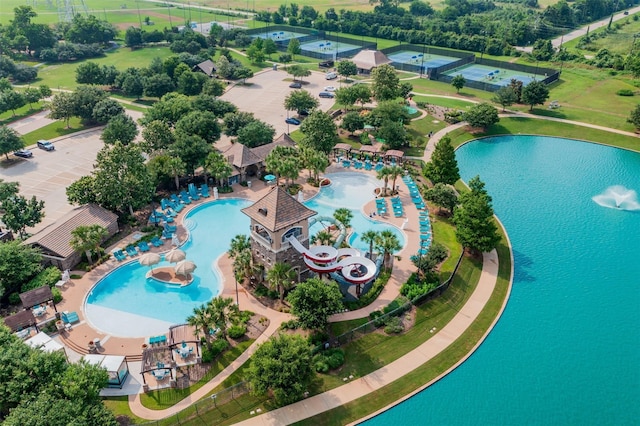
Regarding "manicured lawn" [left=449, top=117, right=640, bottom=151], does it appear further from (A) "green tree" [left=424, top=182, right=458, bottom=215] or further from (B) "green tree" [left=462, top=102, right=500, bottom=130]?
(A) "green tree" [left=424, top=182, right=458, bottom=215]

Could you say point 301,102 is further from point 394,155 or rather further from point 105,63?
point 105,63

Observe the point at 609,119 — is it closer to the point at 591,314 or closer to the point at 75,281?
the point at 591,314

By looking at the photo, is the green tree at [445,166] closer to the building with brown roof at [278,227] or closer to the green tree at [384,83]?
the building with brown roof at [278,227]

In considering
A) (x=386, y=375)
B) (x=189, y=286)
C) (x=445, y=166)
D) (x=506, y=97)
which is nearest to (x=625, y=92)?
(x=506, y=97)

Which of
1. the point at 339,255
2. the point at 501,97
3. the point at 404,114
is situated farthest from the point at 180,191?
the point at 501,97

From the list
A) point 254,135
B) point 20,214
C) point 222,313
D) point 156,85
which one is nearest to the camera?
point 222,313

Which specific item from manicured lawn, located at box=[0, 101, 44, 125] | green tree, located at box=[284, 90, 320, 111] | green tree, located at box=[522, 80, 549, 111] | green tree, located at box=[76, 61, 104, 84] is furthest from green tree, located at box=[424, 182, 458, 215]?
green tree, located at box=[76, 61, 104, 84]

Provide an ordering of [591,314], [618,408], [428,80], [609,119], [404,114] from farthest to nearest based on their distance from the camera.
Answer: [428,80] → [609,119] → [404,114] → [591,314] → [618,408]
